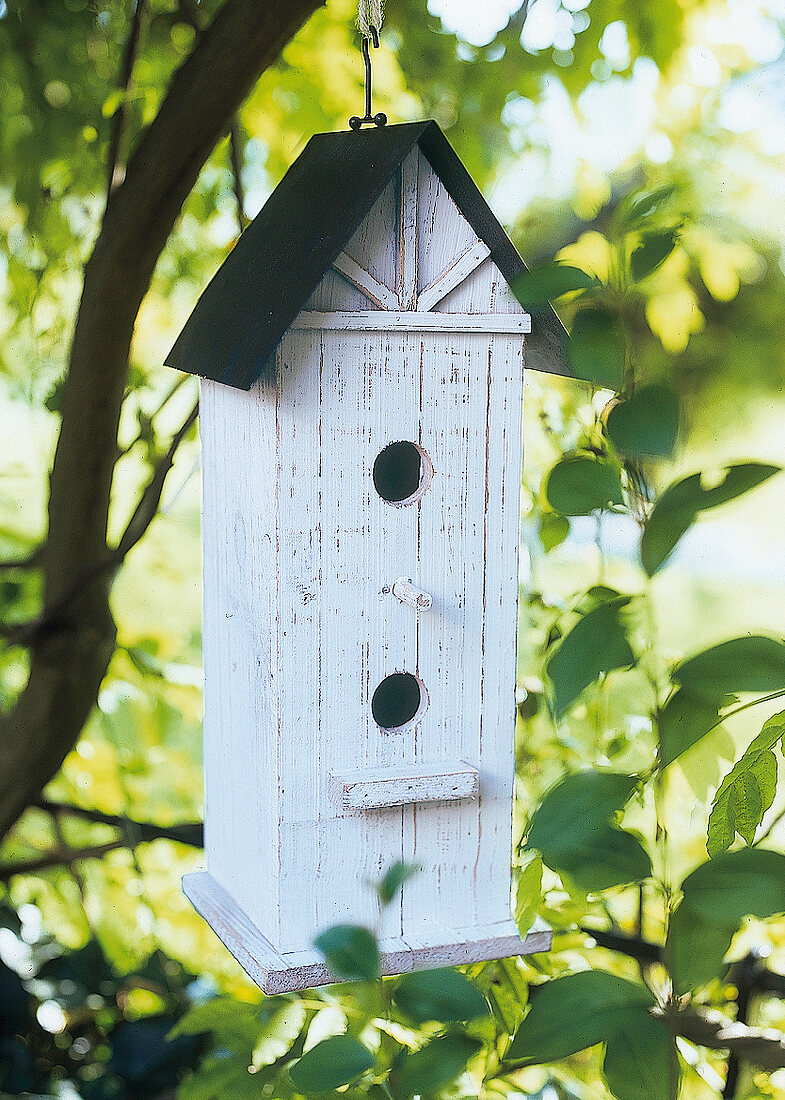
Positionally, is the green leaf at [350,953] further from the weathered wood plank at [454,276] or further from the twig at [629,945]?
the twig at [629,945]

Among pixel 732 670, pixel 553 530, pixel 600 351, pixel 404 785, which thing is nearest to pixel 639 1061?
pixel 732 670

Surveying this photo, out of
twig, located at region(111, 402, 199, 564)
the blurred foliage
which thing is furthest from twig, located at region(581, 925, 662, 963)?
twig, located at region(111, 402, 199, 564)

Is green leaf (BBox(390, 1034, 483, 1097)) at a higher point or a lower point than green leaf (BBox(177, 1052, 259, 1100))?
higher

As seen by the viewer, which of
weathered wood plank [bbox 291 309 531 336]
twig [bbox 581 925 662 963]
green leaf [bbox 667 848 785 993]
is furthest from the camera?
twig [bbox 581 925 662 963]

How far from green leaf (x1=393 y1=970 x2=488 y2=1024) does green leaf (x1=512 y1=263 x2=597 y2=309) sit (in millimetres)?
252

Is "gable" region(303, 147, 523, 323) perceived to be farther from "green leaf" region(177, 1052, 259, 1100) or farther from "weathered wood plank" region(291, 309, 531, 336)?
"green leaf" region(177, 1052, 259, 1100)

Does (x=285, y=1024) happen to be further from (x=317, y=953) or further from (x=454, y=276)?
(x=454, y=276)

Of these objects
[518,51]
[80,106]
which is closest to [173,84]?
[80,106]

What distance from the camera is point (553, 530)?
0.98 m

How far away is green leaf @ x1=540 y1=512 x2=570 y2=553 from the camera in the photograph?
38.4 inches

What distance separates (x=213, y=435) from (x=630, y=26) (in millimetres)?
824

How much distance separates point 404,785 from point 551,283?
18.5 inches

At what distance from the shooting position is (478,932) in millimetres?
830

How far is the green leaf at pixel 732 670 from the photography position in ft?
1.08
